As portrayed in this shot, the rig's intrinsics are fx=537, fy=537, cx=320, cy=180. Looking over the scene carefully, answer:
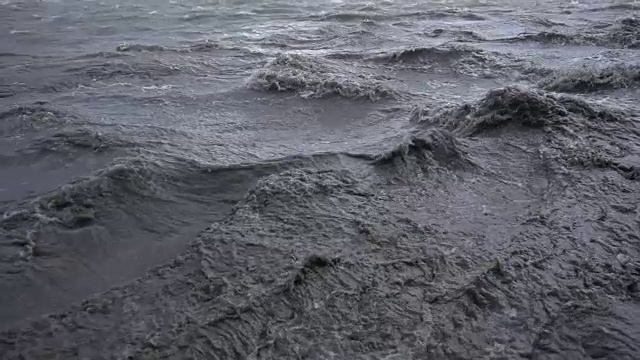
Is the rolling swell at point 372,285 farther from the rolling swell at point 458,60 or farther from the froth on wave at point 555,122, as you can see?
the rolling swell at point 458,60

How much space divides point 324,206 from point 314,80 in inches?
153

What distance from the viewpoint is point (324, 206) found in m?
5.22

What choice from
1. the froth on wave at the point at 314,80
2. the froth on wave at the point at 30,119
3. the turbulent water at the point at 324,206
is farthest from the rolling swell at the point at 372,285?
the froth on wave at the point at 30,119

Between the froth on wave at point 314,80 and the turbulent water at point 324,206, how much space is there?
47 millimetres

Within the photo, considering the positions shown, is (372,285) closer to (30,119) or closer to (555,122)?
(555,122)

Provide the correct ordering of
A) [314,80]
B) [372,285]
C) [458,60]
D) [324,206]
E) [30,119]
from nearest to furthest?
[372,285], [324,206], [30,119], [314,80], [458,60]

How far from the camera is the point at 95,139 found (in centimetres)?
659

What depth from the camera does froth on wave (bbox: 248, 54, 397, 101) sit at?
829cm

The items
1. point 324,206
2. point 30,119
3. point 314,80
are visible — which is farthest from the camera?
point 314,80

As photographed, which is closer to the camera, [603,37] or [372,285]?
[372,285]

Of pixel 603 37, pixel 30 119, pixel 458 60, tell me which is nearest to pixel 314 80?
pixel 458 60

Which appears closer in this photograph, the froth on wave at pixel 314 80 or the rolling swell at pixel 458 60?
the froth on wave at pixel 314 80

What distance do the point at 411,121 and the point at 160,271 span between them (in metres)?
4.11

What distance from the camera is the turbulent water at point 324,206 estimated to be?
3770 mm
